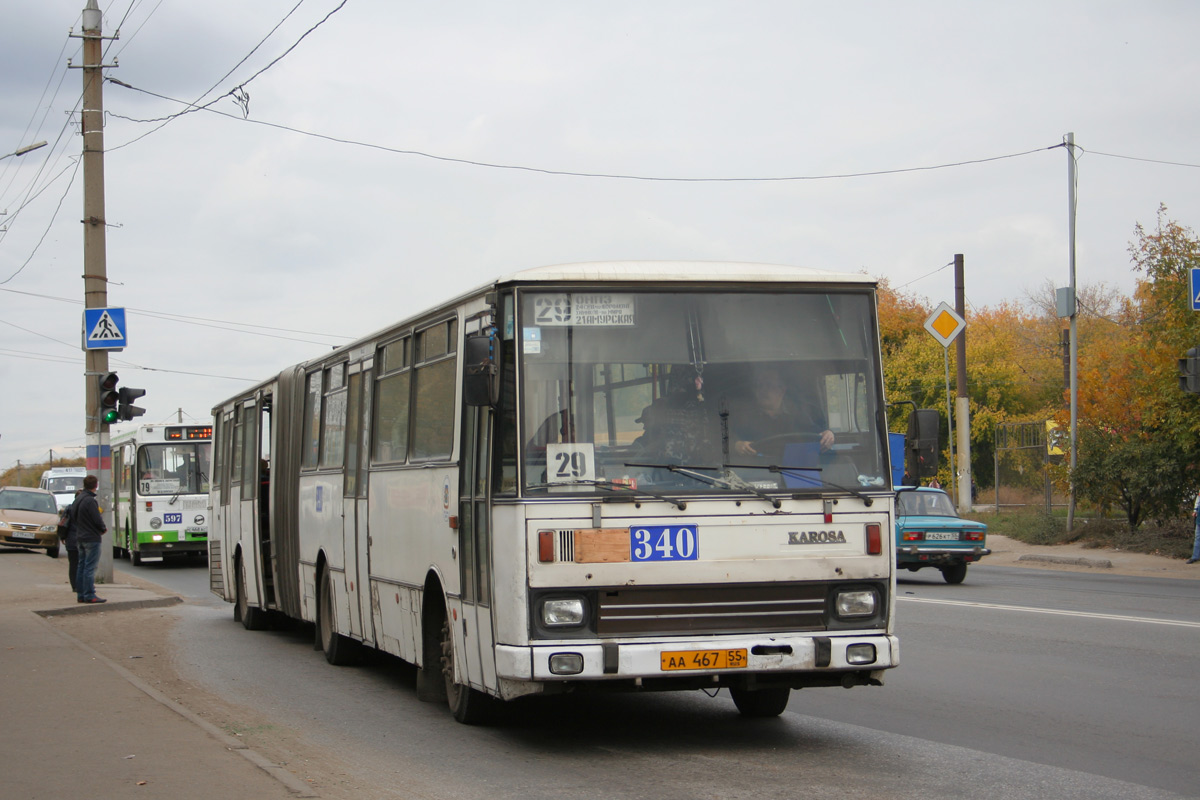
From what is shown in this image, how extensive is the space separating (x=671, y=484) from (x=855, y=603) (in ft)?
4.39

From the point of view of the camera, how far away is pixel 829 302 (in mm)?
8398

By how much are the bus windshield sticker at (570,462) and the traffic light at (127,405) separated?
53.7 feet

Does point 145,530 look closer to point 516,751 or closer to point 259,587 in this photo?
point 259,587

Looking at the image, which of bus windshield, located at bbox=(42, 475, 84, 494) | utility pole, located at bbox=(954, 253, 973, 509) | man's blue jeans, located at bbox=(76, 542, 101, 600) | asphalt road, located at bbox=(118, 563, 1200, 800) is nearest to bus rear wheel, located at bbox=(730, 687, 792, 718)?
asphalt road, located at bbox=(118, 563, 1200, 800)

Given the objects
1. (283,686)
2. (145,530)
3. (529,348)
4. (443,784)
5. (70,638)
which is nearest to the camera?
(443,784)

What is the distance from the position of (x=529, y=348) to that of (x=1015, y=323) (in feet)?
246

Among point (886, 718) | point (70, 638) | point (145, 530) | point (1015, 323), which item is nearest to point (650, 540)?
point (886, 718)

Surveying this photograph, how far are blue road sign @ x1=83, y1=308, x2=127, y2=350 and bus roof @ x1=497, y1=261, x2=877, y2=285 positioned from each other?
15.6 metres

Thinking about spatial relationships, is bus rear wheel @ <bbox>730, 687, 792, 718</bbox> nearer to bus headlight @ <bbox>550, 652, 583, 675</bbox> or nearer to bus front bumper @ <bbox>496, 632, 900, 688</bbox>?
bus front bumper @ <bbox>496, 632, 900, 688</bbox>

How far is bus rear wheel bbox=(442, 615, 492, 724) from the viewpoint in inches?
358

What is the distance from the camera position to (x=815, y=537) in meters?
7.97

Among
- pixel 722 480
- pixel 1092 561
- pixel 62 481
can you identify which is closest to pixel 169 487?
pixel 1092 561

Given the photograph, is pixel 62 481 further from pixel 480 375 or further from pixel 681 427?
pixel 681 427

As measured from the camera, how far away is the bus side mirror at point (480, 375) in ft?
25.5
